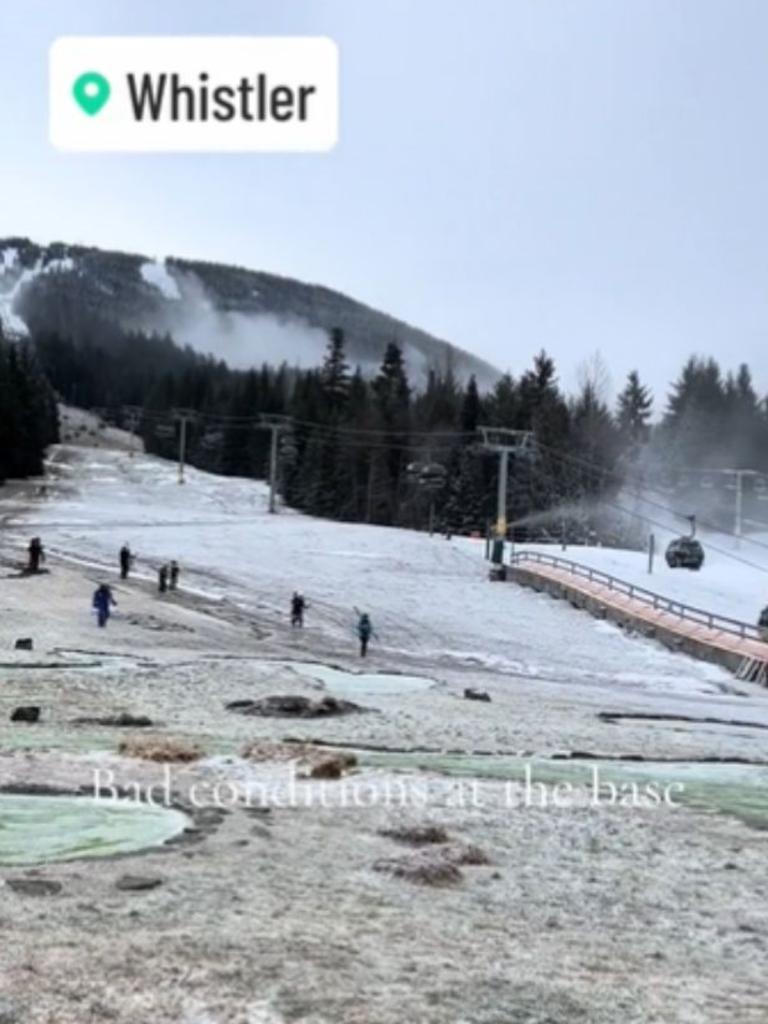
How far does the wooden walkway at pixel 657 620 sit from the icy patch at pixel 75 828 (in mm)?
27220

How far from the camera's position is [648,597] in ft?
179

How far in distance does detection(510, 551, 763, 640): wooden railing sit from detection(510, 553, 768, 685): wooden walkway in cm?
13

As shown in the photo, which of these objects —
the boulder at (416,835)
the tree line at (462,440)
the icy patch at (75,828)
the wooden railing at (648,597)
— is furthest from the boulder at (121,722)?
the tree line at (462,440)

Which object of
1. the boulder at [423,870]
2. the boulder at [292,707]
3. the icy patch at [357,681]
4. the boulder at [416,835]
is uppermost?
the boulder at [423,870]

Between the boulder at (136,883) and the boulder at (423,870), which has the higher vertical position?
the boulder at (136,883)

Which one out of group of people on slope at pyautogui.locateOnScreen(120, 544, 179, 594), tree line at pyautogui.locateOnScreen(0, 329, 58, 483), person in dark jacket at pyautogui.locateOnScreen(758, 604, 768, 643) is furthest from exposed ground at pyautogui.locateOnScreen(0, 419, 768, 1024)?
tree line at pyautogui.locateOnScreen(0, 329, 58, 483)

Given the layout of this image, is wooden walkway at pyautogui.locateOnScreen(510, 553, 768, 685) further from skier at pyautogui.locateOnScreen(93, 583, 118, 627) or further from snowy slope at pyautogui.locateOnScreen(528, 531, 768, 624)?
skier at pyautogui.locateOnScreen(93, 583, 118, 627)

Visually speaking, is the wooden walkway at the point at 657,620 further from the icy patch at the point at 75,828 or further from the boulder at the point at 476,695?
the icy patch at the point at 75,828

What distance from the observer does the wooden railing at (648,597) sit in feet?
144

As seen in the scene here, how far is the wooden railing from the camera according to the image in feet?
144

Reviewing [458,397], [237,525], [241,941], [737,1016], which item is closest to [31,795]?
[241,941]

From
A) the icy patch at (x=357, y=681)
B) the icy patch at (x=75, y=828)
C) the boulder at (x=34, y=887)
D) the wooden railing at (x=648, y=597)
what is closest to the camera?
the boulder at (x=34, y=887)

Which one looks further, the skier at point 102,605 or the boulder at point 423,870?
the skier at point 102,605

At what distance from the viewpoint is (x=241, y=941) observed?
334 inches
